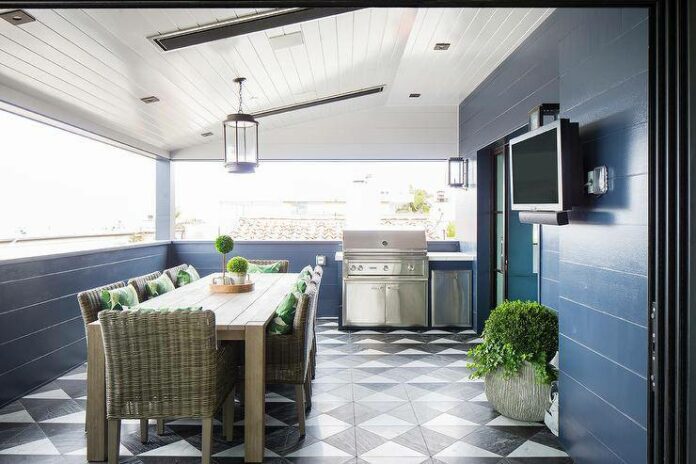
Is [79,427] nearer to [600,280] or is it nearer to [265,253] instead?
[600,280]

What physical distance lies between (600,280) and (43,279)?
12.8 feet

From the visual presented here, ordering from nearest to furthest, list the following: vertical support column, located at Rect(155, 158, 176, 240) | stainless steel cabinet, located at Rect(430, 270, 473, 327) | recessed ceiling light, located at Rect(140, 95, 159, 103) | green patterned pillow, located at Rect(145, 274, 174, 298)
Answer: green patterned pillow, located at Rect(145, 274, 174, 298) < recessed ceiling light, located at Rect(140, 95, 159, 103) < stainless steel cabinet, located at Rect(430, 270, 473, 327) < vertical support column, located at Rect(155, 158, 176, 240)

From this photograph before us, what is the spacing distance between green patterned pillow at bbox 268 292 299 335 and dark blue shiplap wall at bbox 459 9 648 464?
1557 mm

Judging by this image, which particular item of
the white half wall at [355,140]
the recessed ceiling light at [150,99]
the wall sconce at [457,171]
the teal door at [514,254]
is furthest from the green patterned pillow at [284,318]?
the white half wall at [355,140]

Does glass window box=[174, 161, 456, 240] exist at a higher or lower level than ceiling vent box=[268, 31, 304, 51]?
lower

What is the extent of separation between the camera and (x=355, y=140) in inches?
279

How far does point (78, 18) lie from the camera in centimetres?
278

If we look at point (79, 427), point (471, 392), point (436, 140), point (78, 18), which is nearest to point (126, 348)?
point (79, 427)

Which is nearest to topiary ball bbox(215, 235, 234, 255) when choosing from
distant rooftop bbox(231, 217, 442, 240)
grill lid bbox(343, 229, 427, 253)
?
grill lid bbox(343, 229, 427, 253)

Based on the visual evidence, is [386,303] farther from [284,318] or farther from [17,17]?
[17,17]

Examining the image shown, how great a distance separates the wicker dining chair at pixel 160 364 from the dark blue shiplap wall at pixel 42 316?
1.69 m

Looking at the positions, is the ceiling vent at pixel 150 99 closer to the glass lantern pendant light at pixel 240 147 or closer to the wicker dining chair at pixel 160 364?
the glass lantern pendant light at pixel 240 147

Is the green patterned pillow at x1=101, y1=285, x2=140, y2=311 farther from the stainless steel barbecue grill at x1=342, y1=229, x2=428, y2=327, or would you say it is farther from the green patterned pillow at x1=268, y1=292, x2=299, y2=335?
the stainless steel barbecue grill at x1=342, y1=229, x2=428, y2=327

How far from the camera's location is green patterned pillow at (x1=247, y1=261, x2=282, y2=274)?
17.7ft
